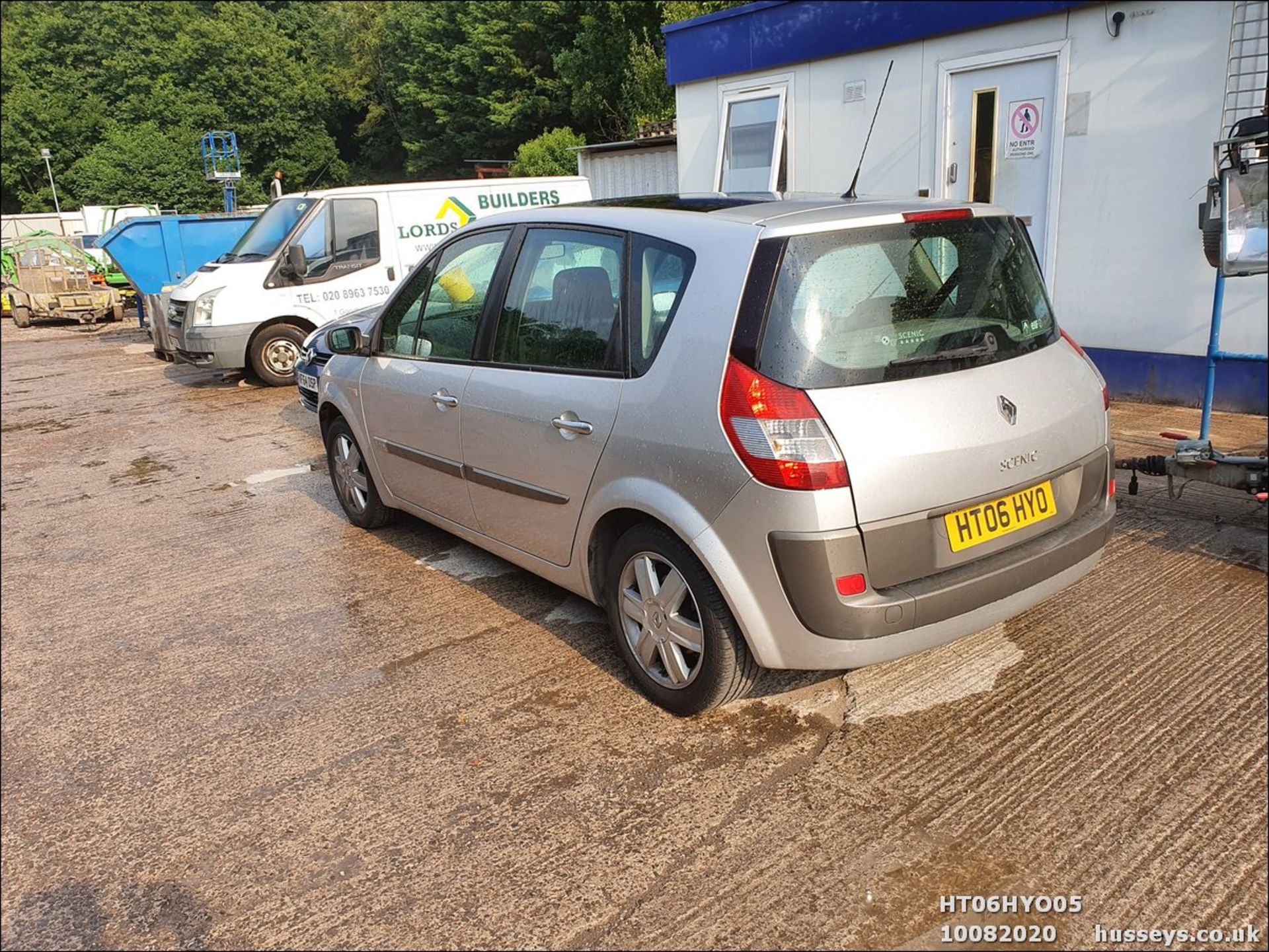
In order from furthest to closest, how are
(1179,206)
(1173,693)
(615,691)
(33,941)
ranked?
(1179,206), (615,691), (1173,693), (33,941)

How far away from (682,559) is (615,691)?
2.37 ft

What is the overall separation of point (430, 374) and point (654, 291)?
1475 mm

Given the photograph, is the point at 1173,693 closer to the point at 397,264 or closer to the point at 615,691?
the point at 615,691

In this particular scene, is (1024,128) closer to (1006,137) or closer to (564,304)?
(1006,137)

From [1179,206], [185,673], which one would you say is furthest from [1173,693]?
[1179,206]

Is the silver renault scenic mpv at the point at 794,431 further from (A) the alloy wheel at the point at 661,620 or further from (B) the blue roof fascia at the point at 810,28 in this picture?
(B) the blue roof fascia at the point at 810,28

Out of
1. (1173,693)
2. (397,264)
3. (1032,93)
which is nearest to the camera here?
(1173,693)

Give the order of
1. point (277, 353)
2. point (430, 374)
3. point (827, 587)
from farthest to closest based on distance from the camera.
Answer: point (277, 353) → point (430, 374) → point (827, 587)

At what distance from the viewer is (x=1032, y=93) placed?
7.80 m

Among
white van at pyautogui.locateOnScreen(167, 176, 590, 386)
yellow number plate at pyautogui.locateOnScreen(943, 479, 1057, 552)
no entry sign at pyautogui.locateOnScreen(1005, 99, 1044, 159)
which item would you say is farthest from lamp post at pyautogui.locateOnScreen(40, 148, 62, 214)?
yellow number plate at pyautogui.locateOnScreen(943, 479, 1057, 552)

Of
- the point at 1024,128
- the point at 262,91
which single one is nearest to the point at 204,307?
the point at 1024,128

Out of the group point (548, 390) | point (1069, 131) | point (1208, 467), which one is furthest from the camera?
point (1069, 131)

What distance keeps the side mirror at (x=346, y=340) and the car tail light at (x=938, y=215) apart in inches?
114

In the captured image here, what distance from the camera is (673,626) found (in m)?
3.24
